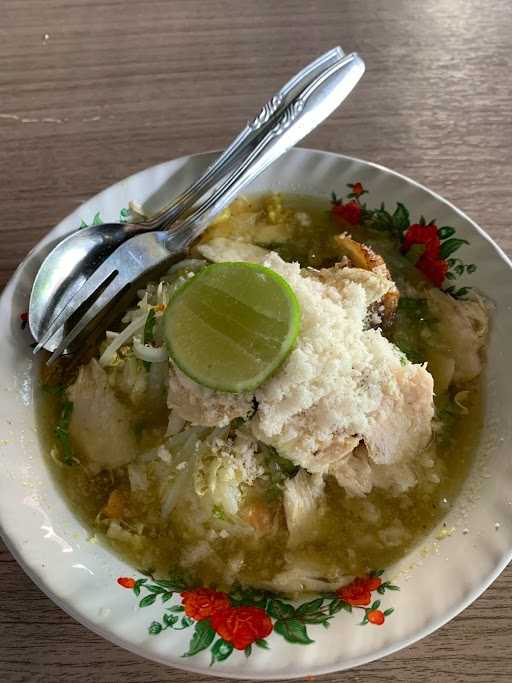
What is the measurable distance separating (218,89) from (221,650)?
1698 mm

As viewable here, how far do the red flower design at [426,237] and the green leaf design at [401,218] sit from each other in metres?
0.02

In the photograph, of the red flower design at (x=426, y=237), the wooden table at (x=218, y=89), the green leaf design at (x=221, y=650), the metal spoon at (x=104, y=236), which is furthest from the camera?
the wooden table at (x=218, y=89)

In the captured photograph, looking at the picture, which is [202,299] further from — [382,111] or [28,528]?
[382,111]

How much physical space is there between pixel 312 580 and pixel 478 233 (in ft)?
2.97

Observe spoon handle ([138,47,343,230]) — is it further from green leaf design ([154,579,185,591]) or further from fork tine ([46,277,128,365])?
green leaf design ([154,579,185,591])

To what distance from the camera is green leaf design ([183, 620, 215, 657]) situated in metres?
1.14

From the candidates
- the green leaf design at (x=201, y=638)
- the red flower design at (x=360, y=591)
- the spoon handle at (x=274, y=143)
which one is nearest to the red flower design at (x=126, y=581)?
the green leaf design at (x=201, y=638)

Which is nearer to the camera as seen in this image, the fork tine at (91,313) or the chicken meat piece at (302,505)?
the chicken meat piece at (302,505)

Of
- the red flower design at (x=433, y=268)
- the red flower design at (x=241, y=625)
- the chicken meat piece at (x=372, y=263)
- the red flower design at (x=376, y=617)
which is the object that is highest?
the red flower design at (x=433, y=268)

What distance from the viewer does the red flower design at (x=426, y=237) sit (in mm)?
1584

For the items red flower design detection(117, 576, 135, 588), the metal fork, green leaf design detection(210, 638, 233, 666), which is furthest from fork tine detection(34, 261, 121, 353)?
green leaf design detection(210, 638, 233, 666)

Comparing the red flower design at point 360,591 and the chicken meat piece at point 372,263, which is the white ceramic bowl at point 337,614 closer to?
the red flower design at point 360,591

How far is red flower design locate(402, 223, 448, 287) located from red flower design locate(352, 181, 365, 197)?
0.16m

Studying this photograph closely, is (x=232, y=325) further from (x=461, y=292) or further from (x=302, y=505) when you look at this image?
(x=461, y=292)
